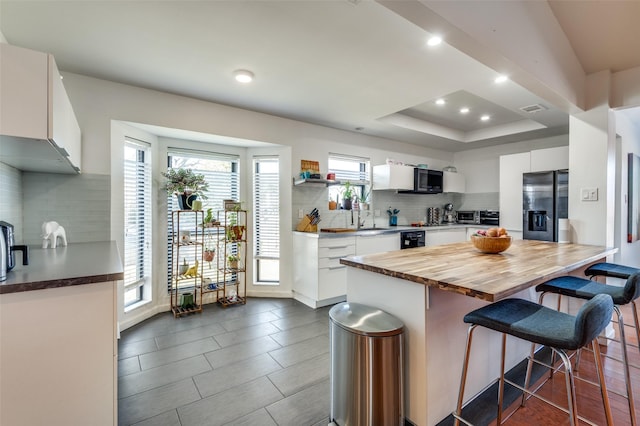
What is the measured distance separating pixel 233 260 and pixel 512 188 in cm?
438

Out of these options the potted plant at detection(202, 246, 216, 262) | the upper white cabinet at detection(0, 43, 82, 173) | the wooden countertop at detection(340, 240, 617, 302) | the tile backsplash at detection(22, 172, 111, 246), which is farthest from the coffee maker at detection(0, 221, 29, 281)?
the potted plant at detection(202, 246, 216, 262)

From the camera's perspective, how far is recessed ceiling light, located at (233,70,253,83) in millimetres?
2555

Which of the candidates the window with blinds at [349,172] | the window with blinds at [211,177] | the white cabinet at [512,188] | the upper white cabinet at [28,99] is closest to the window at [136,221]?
the window with blinds at [211,177]

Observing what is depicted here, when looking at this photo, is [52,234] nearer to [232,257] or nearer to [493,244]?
[232,257]

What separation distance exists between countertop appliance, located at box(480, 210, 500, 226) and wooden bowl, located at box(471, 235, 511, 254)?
12.5 ft

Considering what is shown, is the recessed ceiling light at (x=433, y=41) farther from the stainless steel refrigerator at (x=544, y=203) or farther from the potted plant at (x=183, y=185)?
the stainless steel refrigerator at (x=544, y=203)

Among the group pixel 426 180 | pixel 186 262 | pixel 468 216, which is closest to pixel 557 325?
pixel 186 262

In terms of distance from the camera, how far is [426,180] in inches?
201

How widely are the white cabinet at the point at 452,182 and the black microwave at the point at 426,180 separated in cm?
21

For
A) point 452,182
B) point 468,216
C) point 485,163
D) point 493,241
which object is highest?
point 485,163

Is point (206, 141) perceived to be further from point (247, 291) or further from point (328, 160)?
point (247, 291)

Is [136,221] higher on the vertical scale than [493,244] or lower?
higher

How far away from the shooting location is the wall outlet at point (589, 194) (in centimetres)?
267

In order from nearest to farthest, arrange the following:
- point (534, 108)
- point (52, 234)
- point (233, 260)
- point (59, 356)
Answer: point (59, 356), point (52, 234), point (534, 108), point (233, 260)
